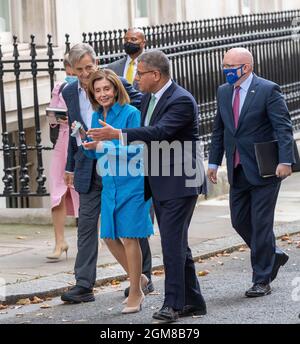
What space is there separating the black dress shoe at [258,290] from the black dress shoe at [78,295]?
1.17 meters

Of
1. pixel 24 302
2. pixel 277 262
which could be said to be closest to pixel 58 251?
pixel 24 302

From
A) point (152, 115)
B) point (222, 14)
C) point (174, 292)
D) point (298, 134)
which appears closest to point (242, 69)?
point (152, 115)

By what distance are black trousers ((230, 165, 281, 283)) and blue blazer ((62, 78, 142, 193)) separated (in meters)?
1.00

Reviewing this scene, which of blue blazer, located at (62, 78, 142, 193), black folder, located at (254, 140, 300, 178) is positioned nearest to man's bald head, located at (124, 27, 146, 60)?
blue blazer, located at (62, 78, 142, 193)

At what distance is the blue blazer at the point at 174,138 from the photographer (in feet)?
30.9

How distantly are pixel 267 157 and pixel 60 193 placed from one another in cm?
251

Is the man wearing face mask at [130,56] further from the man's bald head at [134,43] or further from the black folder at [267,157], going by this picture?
the black folder at [267,157]

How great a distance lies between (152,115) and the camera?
31.6 feet

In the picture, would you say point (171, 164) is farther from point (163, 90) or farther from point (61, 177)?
point (61, 177)

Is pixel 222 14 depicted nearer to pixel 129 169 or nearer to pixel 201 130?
pixel 201 130

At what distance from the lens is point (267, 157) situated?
10406 millimetres

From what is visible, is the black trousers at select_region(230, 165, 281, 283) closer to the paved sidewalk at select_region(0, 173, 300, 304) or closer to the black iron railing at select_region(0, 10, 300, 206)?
the paved sidewalk at select_region(0, 173, 300, 304)
